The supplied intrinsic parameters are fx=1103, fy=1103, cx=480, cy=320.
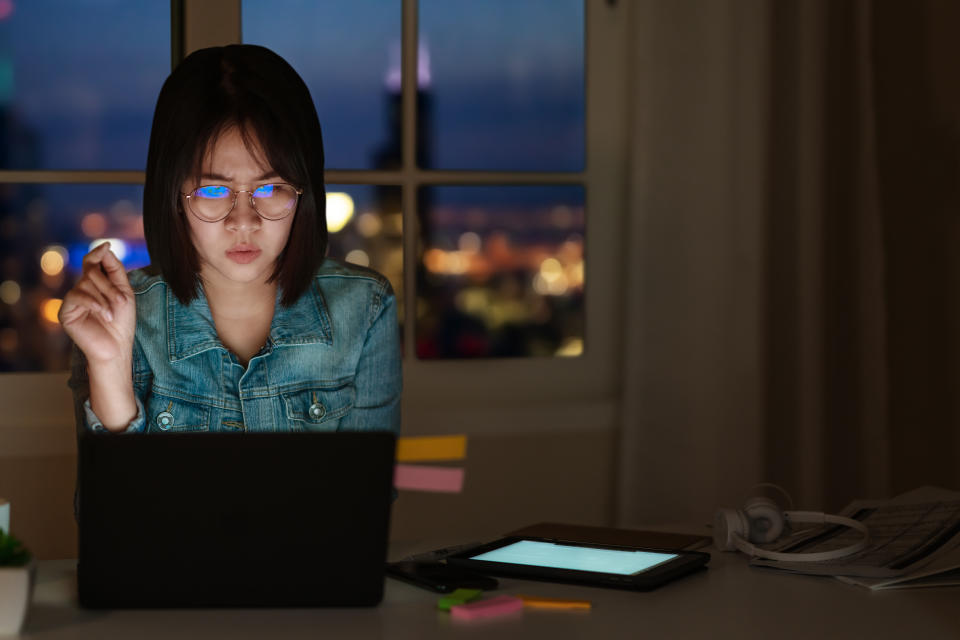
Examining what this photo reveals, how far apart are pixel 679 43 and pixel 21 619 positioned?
195 cm

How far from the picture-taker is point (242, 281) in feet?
5.75

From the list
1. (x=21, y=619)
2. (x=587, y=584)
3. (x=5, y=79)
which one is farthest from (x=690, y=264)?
(x=21, y=619)

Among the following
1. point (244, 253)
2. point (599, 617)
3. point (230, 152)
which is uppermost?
point (230, 152)

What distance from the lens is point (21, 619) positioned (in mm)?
1040

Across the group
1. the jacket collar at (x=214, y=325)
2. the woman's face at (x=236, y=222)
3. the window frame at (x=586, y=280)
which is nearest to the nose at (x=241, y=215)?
the woman's face at (x=236, y=222)

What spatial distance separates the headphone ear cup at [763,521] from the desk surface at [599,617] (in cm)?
17

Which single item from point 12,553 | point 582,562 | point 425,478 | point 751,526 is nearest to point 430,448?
point 425,478

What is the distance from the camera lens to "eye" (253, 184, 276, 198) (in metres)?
1.66

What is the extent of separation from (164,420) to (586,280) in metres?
1.27

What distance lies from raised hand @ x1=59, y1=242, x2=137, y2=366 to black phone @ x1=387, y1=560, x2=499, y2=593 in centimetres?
49

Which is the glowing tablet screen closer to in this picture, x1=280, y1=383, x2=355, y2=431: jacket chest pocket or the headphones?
the headphones

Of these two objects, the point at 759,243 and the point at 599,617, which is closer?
the point at 599,617

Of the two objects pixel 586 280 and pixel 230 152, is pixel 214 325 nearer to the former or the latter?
pixel 230 152

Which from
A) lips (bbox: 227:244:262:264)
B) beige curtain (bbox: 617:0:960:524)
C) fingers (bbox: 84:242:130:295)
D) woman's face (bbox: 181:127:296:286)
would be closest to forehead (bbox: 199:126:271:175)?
woman's face (bbox: 181:127:296:286)
